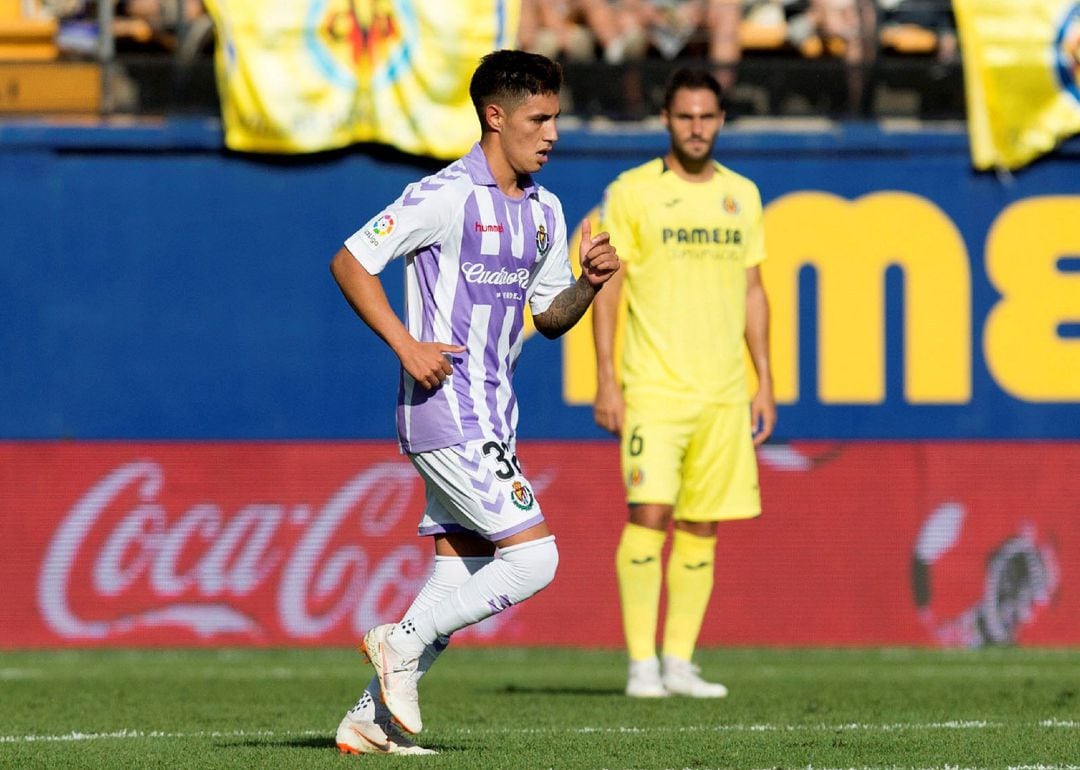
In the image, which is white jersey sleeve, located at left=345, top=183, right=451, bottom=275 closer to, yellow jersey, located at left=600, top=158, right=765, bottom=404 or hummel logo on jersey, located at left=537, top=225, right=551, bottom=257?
hummel logo on jersey, located at left=537, top=225, right=551, bottom=257

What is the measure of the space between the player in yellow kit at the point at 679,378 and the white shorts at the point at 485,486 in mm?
2298

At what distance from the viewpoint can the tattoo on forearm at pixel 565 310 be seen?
5.85m

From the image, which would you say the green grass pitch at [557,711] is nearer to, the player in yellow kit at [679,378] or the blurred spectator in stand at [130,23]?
the player in yellow kit at [679,378]

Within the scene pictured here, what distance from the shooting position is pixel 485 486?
5738 millimetres

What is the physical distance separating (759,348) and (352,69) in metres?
4.62

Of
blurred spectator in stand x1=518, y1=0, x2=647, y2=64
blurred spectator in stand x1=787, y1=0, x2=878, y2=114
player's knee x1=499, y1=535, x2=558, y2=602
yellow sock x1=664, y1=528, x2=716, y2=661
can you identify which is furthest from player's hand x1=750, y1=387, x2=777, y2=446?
blurred spectator in stand x1=518, y1=0, x2=647, y2=64

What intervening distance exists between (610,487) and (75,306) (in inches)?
127

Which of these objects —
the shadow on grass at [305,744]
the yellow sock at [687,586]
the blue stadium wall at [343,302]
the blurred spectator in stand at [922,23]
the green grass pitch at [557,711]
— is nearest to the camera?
the green grass pitch at [557,711]

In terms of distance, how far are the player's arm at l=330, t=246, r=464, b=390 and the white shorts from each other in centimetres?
23

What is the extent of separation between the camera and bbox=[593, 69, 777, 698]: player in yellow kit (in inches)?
320

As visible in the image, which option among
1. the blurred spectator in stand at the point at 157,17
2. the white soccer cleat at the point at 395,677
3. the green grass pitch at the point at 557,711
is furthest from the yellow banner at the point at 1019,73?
the white soccer cleat at the point at 395,677

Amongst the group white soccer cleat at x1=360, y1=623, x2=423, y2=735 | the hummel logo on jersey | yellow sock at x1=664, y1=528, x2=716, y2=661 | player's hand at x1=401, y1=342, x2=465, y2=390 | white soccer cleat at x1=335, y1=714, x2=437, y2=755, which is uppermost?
the hummel logo on jersey

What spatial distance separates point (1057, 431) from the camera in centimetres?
1217

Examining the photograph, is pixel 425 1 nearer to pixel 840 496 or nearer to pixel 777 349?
pixel 777 349
